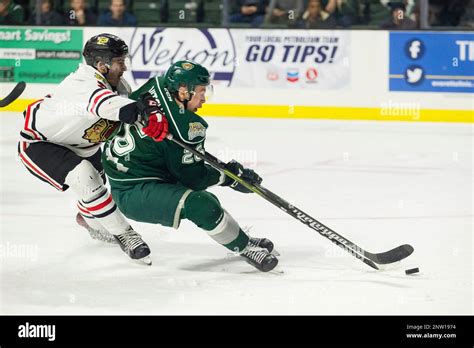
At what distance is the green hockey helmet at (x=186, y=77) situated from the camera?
3.84 metres

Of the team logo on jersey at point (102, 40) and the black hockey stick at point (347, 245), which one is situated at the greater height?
the team logo on jersey at point (102, 40)

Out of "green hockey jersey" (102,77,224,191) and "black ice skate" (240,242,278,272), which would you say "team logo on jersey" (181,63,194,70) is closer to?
"green hockey jersey" (102,77,224,191)

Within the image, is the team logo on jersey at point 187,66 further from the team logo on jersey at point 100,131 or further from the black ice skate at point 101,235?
the black ice skate at point 101,235

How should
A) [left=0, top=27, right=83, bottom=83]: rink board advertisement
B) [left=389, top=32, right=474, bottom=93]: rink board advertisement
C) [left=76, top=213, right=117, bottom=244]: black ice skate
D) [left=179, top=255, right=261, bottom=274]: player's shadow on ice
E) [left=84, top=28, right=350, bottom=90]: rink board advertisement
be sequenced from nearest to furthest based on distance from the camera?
[left=179, top=255, right=261, bottom=274]: player's shadow on ice
[left=76, top=213, right=117, bottom=244]: black ice skate
[left=389, top=32, right=474, bottom=93]: rink board advertisement
[left=84, top=28, right=350, bottom=90]: rink board advertisement
[left=0, top=27, right=83, bottom=83]: rink board advertisement

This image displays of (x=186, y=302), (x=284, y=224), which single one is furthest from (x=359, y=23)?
(x=186, y=302)

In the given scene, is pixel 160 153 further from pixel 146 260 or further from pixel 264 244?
pixel 264 244

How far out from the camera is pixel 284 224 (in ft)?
16.0

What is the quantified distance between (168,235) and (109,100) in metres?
0.96

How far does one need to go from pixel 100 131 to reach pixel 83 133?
7 centimetres

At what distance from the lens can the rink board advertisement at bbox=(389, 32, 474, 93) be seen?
8227 mm

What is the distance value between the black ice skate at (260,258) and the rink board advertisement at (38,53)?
519 cm

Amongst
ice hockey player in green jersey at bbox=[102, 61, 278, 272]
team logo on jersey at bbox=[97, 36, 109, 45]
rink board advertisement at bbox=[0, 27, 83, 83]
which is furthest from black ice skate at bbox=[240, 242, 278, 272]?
rink board advertisement at bbox=[0, 27, 83, 83]

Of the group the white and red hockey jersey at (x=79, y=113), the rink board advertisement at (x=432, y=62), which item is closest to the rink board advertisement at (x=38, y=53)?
the rink board advertisement at (x=432, y=62)

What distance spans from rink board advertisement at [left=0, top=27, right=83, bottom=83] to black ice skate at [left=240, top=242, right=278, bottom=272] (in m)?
5.19
